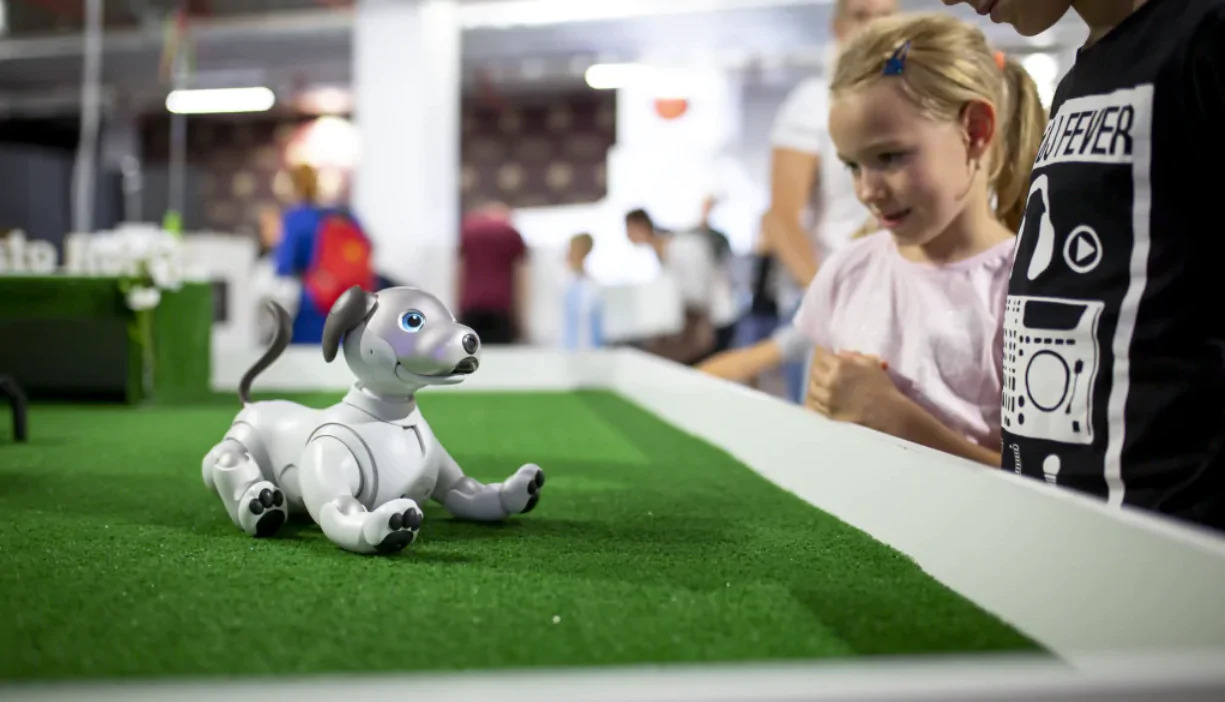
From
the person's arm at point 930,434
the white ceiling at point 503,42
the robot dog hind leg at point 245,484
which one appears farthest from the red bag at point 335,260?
the white ceiling at point 503,42

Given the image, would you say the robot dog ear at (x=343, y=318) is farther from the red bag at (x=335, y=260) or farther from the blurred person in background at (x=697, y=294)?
the blurred person in background at (x=697, y=294)

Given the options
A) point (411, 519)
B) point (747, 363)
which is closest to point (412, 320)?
point (411, 519)

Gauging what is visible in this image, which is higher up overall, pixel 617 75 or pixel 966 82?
pixel 617 75

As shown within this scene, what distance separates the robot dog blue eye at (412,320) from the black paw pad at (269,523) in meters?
0.33

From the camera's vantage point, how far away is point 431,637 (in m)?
1.07

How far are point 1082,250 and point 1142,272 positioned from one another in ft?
0.30

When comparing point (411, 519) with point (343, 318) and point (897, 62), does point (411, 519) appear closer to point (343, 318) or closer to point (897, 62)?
point (343, 318)

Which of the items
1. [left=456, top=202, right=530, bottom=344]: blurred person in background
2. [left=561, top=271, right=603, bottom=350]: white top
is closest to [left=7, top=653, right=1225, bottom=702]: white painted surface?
[left=456, top=202, right=530, bottom=344]: blurred person in background

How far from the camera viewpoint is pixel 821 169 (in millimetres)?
2916

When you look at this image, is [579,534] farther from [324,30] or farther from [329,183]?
[324,30]

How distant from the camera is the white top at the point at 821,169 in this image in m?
2.58

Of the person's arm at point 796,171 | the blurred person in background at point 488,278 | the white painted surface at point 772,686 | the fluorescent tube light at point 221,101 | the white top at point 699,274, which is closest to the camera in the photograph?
the white painted surface at point 772,686

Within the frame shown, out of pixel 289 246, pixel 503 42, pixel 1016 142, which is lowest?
pixel 289 246

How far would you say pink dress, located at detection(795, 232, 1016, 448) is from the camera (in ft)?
5.53
